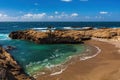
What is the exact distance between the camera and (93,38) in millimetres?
48781

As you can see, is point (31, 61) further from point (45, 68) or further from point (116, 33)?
point (116, 33)

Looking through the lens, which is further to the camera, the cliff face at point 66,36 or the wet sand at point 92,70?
the cliff face at point 66,36

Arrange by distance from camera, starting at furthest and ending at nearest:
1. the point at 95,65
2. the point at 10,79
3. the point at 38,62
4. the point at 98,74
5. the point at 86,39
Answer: the point at 86,39 < the point at 38,62 < the point at 95,65 < the point at 98,74 < the point at 10,79

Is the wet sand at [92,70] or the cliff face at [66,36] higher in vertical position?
the cliff face at [66,36]

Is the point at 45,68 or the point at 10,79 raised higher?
the point at 10,79

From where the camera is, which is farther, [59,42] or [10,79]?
[59,42]

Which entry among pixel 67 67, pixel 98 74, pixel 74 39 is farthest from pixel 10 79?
pixel 74 39

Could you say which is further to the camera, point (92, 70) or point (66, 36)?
point (66, 36)

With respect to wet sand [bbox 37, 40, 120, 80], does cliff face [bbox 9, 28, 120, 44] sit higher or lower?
higher

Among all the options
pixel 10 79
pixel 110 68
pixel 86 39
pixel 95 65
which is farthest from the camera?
pixel 86 39

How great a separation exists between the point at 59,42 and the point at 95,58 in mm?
17550

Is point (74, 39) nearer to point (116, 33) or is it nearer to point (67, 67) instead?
point (116, 33)

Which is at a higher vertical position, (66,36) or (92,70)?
(66,36)

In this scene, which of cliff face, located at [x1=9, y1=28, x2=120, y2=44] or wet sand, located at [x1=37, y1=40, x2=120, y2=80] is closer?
wet sand, located at [x1=37, y1=40, x2=120, y2=80]
